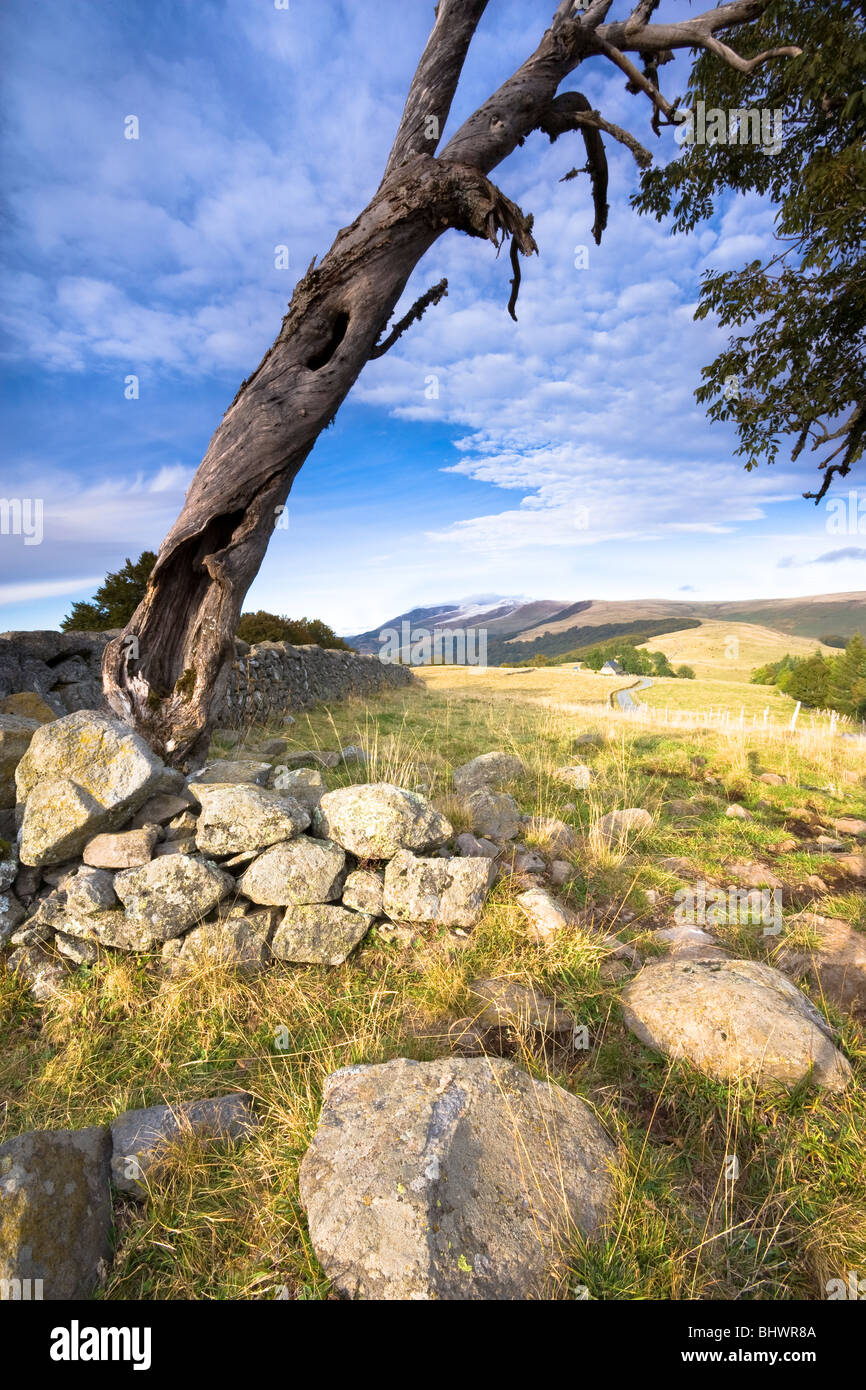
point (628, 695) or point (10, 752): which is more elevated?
point (10, 752)

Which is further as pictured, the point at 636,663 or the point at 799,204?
the point at 636,663

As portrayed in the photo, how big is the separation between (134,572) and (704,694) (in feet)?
104

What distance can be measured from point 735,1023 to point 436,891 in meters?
1.90

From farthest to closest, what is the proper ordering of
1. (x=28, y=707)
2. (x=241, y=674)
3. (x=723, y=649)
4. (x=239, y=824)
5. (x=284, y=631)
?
1. (x=723, y=649)
2. (x=284, y=631)
3. (x=241, y=674)
4. (x=28, y=707)
5. (x=239, y=824)

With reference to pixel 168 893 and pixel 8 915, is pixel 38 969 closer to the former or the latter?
pixel 8 915

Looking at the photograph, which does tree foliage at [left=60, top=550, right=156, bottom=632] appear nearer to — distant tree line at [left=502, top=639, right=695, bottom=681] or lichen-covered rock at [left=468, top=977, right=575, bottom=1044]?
lichen-covered rock at [left=468, top=977, right=575, bottom=1044]

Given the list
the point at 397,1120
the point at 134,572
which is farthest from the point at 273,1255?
the point at 134,572

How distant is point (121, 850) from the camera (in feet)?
13.1

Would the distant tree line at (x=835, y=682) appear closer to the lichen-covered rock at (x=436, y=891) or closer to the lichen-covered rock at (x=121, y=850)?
the lichen-covered rock at (x=436, y=891)

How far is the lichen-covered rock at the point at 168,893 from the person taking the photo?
3.81m

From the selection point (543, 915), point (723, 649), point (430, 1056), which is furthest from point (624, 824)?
point (723, 649)

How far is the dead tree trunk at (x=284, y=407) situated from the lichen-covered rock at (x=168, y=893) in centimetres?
144

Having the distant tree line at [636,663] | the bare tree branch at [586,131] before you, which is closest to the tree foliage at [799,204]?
the bare tree branch at [586,131]

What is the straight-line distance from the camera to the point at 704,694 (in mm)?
35656
